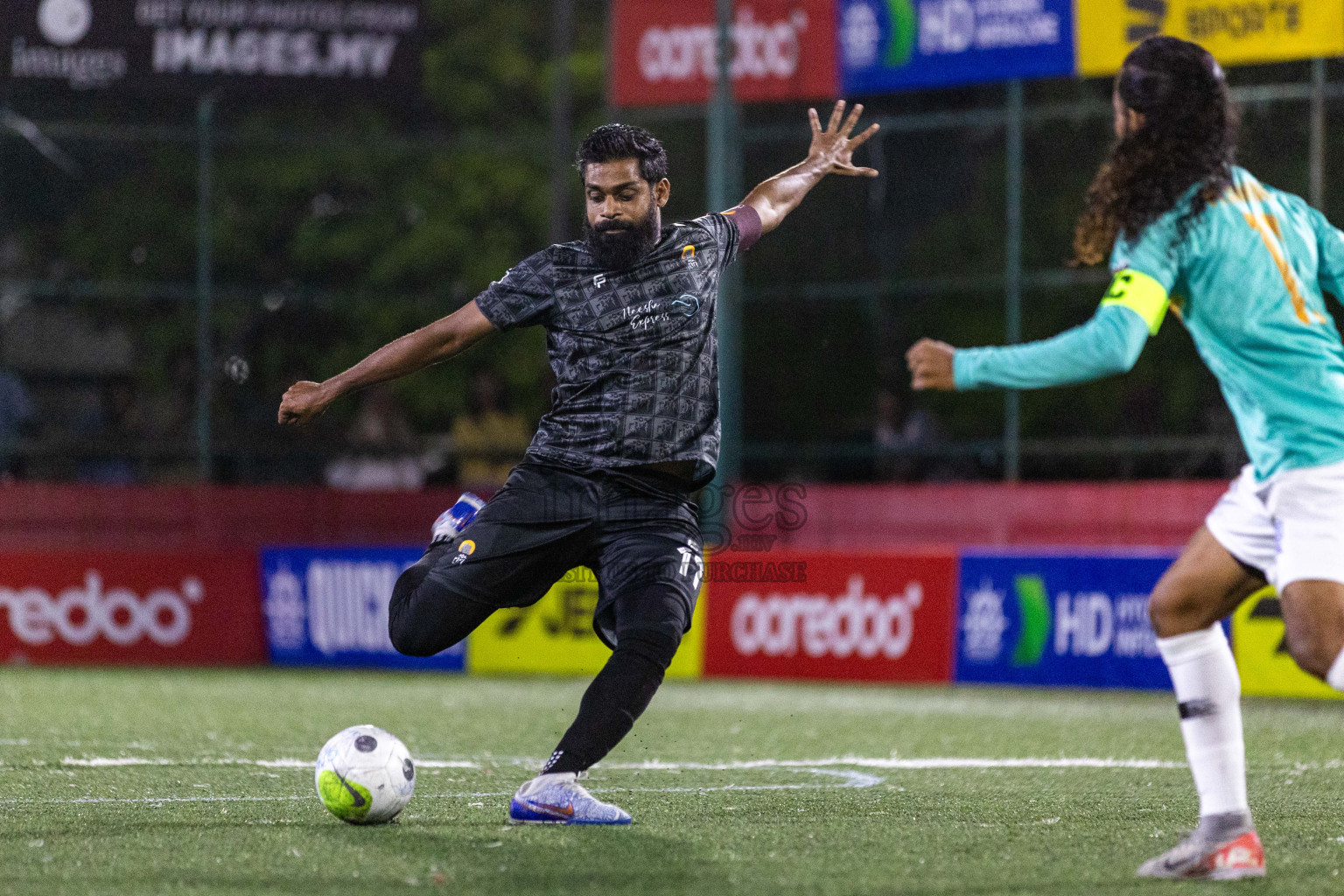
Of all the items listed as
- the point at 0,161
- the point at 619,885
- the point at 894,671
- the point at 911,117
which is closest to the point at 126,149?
the point at 0,161

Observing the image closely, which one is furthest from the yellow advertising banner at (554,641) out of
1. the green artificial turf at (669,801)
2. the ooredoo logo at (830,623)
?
the green artificial turf at (669,801)

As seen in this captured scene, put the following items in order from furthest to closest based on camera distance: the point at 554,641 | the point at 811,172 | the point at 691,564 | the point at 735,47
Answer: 1. the point at 735,47
2. the point at 554,641
3. the point at 811,172
4. the point at 691,564

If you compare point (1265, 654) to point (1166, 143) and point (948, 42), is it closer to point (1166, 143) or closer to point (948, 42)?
point (1166, 143)

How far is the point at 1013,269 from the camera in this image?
1745cm

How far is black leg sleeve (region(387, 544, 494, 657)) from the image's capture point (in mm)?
6113

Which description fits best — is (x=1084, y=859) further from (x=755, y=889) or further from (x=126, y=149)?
(x=126, y=149)

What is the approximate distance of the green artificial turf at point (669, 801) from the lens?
5.05 meters

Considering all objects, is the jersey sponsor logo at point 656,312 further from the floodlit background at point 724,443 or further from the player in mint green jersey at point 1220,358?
the floodlit background at point 724,443

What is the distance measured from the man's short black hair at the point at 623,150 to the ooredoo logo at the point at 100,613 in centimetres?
935

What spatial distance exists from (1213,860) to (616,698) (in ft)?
6.20

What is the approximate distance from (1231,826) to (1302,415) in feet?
3.67

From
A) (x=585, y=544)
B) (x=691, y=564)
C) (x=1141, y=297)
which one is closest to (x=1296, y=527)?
(x=1141, y=297)

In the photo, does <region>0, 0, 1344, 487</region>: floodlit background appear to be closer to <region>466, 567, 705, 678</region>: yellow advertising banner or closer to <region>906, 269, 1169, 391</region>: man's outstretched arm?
<region>466, 567, 705, 678</region>: yellow advertising banner

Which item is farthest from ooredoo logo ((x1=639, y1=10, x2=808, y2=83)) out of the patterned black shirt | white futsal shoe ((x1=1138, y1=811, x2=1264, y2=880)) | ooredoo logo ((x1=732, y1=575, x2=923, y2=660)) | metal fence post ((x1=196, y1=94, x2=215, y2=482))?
white futsal shoe ((x1=1138, y1=811, x2=1264, y2=880))
